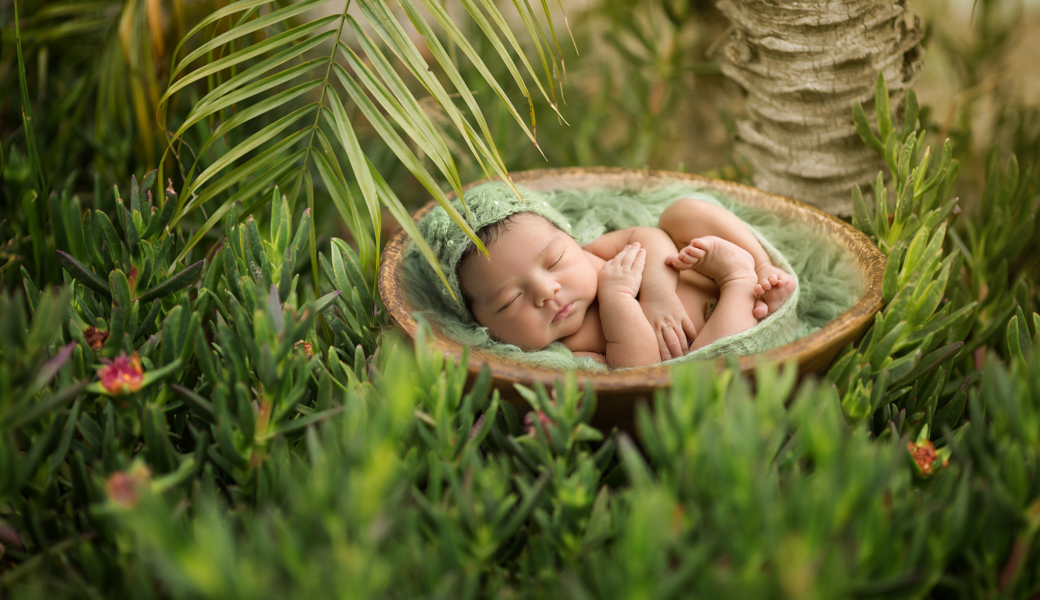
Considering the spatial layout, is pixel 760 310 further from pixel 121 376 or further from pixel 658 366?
pixel 121 376

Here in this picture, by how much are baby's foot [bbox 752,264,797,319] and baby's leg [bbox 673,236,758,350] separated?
0.01 metres

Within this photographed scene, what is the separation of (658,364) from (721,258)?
339 millimetres

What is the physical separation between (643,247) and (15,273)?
1417 millimetres

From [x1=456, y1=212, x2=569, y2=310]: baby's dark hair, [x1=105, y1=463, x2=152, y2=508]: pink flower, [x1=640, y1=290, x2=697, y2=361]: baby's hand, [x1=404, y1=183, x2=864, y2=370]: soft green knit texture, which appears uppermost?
[x1=105, y1=463, x2=152, y2=508]: pink flower

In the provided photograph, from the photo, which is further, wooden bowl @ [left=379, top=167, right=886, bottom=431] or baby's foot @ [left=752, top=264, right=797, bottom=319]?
baby's foot @ [left=752, top=264, right=797, bottom=319]

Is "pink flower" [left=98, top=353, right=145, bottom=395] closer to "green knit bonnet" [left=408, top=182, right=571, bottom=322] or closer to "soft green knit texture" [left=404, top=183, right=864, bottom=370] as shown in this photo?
"soft green knit texture" [left=404, top=183, right=864, bottom=370]

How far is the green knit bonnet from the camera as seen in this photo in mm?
1340

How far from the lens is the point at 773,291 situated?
1285mm

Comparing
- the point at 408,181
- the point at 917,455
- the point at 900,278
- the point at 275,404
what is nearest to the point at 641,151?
the point at 408,181

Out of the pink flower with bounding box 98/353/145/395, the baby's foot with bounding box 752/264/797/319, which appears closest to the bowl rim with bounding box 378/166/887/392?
the baby's foot with bounding box 752/264/797/319

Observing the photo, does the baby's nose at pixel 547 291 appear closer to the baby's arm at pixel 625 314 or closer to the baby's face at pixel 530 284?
the baby's face at pixel 530 284

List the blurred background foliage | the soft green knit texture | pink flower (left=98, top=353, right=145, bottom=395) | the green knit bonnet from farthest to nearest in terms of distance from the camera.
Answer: the green knit bonnet, the soft green knit texture, pink flower (left=98, top=353, right=145, bottom=395), the blurred background foliage

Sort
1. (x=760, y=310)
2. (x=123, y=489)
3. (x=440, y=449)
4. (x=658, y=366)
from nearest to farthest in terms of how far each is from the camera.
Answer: (x=123, y=489)
(x=440, y=449)
(x=658, y=366)
(x=760, y=310)

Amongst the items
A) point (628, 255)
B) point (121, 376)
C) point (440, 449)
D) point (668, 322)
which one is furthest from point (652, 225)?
point (121, 376)
